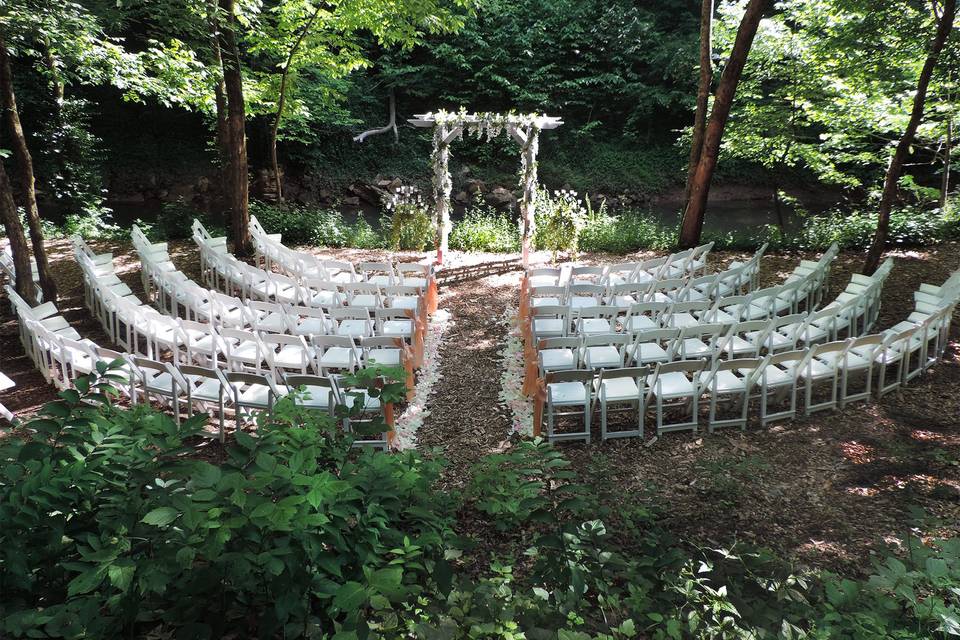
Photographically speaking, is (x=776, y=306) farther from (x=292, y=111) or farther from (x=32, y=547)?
(x=292, y=111)

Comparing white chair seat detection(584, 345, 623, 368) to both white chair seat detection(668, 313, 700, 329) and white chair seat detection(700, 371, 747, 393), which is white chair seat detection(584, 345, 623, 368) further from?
white chair seat detection(668, 313, 700, 329)

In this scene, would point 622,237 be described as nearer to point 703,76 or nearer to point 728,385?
point 703,76

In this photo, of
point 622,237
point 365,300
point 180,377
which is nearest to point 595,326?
point 365,300

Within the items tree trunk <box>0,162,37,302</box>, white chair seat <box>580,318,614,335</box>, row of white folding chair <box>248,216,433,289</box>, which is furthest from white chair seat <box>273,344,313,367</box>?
tree trunk <box>0,162,37,302</box>

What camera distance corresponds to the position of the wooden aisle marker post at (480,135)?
12023 mm

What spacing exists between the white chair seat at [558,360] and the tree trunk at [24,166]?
6546 mm

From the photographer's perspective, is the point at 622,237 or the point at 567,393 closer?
the point at 567,393

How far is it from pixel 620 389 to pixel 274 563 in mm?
4692

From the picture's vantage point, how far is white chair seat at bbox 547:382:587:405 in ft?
19.0

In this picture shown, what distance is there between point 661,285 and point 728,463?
12.3ft

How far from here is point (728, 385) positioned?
5973 millimetres

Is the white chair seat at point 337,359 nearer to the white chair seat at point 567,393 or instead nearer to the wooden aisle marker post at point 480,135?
the white chair seat at point 567,393

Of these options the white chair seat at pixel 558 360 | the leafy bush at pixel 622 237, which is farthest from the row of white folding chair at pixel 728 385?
the leafy bush at pixel 622 237

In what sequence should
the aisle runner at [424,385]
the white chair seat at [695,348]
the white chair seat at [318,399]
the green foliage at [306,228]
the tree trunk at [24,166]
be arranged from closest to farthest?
the white chair seat at [318,399] < the aisle runner at [424,385] < the white chair seat at [695,348] < the tree trunk at [24,166] < the green foliage at [306,228]
